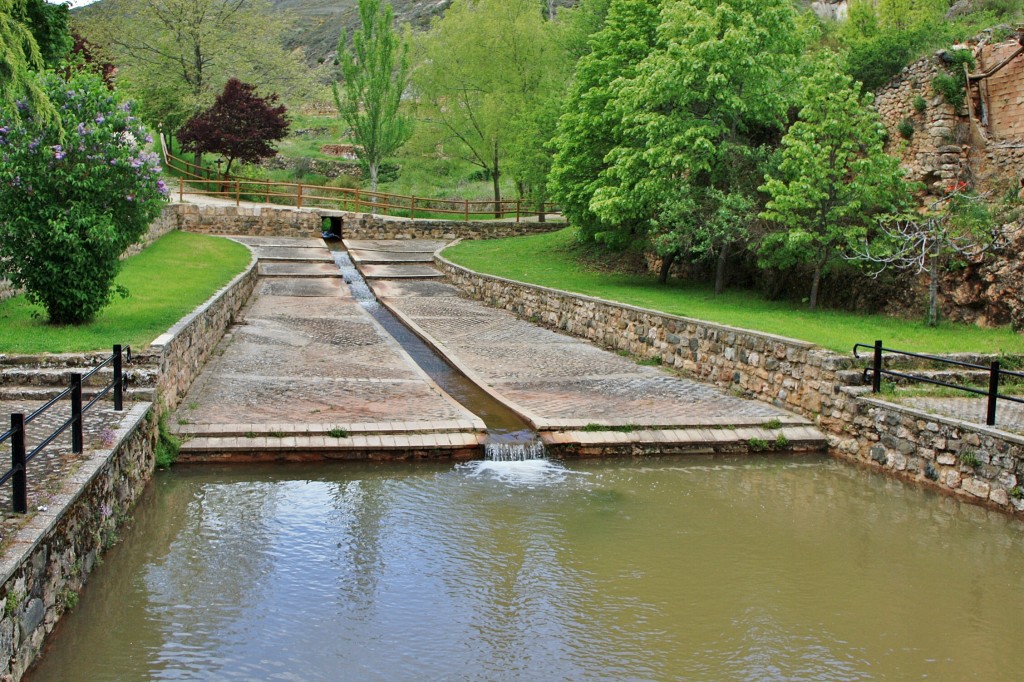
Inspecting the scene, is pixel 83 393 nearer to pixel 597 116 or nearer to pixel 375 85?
pixel 597 116

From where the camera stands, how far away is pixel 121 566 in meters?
6.94

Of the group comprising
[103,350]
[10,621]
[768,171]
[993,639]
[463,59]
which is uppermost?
[463,59]

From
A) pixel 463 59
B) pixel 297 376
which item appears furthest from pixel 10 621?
pixel 463 59

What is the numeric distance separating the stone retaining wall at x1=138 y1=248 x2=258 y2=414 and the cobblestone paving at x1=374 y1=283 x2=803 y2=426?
4012 mm

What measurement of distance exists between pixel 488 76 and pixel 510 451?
84.2 ft

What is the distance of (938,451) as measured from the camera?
946cm

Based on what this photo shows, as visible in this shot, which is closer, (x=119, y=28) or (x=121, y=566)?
(x=121, y=566)

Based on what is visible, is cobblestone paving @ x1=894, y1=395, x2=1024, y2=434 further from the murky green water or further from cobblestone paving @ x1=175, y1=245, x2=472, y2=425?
cobblestone paving @ x1=175, y1=245, x2=472, y2=425

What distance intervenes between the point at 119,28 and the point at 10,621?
4375 cm

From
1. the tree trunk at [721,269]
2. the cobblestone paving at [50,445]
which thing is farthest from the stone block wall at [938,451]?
the tree trunk at [721,269]

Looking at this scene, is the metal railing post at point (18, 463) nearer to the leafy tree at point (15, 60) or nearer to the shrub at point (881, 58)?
the leafy tree at point (15, 60)

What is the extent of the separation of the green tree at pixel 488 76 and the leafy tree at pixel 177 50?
11984 mm

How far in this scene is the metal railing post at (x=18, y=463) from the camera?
5.38 m

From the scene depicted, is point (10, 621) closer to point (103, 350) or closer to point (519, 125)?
point (103, 350)
